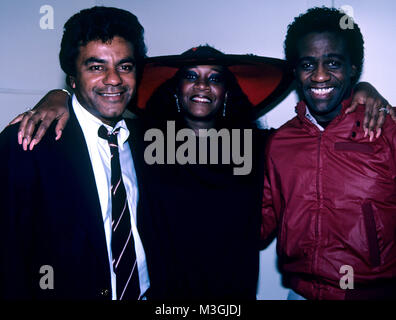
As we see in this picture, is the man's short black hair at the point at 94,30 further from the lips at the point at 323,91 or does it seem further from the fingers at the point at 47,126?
the lips at the point at 323,91

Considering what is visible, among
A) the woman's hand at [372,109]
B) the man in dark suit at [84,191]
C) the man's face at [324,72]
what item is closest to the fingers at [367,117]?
the woman's hand at [372,109]

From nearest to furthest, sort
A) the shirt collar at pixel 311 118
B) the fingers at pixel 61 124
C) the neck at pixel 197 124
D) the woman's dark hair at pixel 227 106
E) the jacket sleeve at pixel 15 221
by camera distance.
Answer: the jacket sleeve at pixel 15 221
the fingers at pixel 61 124
the shirt collar at pixel 311 118
the neck at pixel 197 124
the woman's dark hair at pixel 227 106

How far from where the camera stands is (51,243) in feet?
4.38

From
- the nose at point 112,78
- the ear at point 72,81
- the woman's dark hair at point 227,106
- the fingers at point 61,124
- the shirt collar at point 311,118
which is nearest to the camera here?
the fingers at point 61,124

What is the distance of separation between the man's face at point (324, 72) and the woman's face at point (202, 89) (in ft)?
1.47

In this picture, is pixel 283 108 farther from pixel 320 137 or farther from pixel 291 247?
pixel 291 247

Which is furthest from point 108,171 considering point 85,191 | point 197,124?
point 197,124

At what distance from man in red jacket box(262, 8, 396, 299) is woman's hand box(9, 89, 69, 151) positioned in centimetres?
109

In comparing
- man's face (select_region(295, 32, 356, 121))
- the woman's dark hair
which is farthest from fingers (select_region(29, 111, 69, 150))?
man's face (select_region(295, 32, 356, 121))

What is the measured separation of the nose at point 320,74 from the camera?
1676 millimetres

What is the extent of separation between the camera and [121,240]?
57.8 inches
